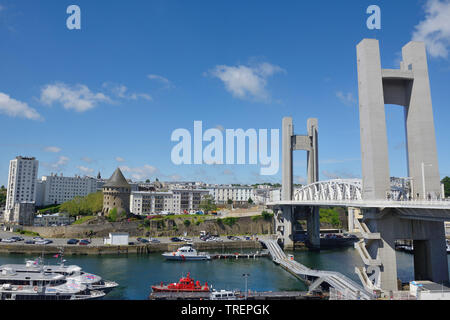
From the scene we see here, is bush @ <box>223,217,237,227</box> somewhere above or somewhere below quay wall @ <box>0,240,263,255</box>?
above

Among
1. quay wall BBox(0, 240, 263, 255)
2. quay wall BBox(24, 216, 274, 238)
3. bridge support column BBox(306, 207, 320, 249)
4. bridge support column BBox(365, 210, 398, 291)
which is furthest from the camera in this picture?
quay wall BBox(24, 216, 274, 238)

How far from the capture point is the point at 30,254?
41.9 meters

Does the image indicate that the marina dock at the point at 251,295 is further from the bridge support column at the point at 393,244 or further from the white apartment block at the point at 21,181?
the white apartment block at the point at 21,181

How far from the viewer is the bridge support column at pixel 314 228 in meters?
50.7

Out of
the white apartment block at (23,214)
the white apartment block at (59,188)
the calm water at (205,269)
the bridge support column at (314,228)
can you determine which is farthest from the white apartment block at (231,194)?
the calm water at (205,269)

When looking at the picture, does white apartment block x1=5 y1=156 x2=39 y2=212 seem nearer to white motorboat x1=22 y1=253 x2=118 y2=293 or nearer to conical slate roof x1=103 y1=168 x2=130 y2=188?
conical slate roof x1=103 y1=168 x2=130 y2=188

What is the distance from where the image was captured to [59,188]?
92375 millimetres

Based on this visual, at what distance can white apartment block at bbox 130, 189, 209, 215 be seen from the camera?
78.6 metres

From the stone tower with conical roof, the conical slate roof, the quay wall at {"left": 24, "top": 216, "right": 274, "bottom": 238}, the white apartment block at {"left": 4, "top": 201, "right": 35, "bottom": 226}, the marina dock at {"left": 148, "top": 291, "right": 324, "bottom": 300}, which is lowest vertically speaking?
the marina dock at {"left": 148, "top": 291, "right": 324, "bottom": 300}

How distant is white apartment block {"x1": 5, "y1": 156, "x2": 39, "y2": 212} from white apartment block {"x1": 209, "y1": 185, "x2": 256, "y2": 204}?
164ft

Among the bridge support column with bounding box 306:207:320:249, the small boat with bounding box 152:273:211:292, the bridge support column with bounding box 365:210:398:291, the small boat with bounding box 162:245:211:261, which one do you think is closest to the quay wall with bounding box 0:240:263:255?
the small boat with bounding box 162:245:211:261
